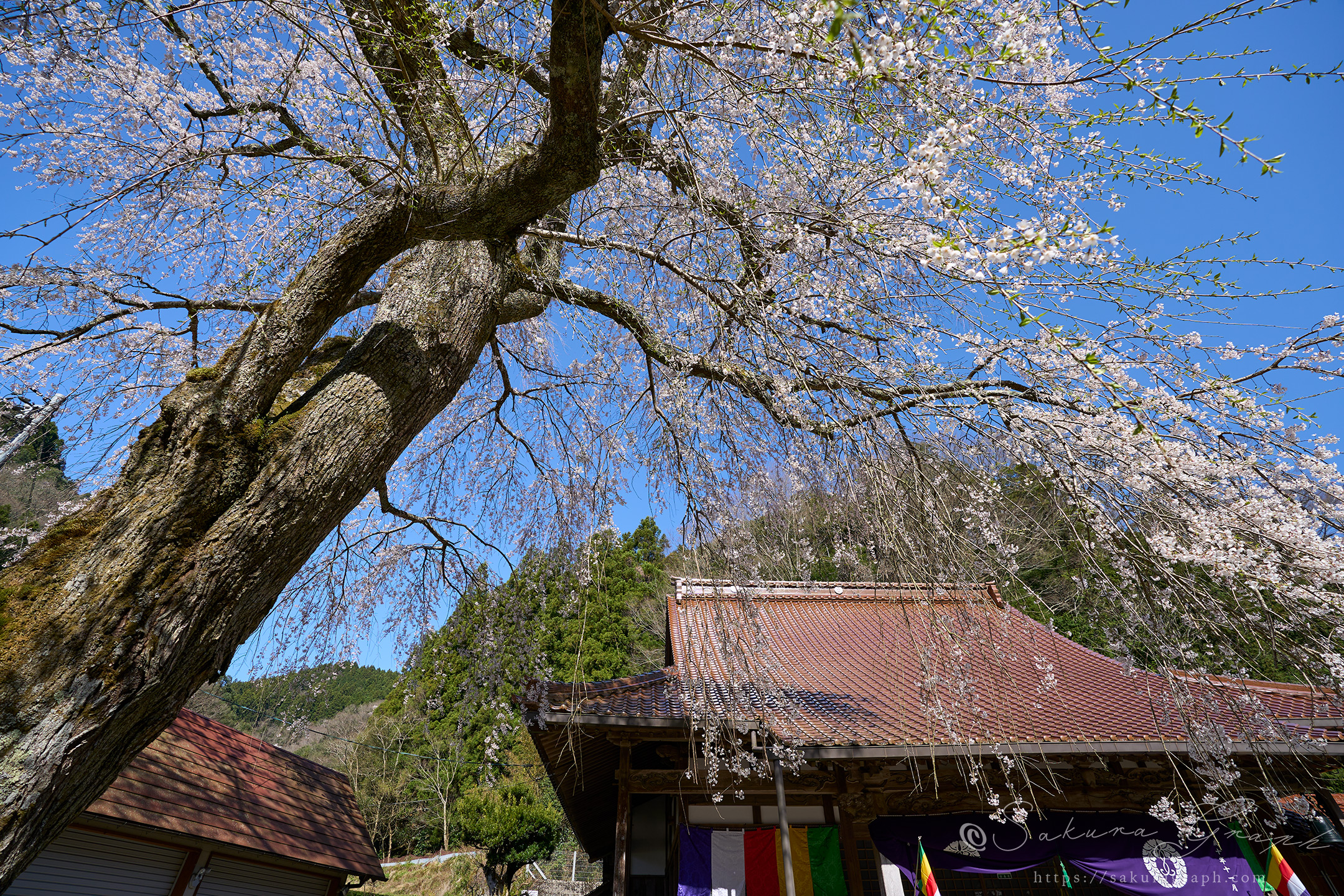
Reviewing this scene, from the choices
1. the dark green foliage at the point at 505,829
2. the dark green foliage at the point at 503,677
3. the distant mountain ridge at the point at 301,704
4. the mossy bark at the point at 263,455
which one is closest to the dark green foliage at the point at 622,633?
the dark green foliage at the point at 503,677

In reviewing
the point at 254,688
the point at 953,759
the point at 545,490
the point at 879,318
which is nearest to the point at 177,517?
the point at 879,318

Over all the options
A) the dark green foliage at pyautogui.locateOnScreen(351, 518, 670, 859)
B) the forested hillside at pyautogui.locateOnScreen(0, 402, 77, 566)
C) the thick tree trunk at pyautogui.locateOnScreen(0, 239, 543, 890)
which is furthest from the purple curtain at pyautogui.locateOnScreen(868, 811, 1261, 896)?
the forested hillside at pyautogui.locateOnScreen(0, 402, 77, 566)

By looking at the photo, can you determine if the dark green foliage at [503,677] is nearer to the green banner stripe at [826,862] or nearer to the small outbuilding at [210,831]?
the small outbuilding at [210,831]

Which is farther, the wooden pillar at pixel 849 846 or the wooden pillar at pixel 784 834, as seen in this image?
the wooden pillar at pixel 849 846

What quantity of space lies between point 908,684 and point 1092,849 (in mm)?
1911

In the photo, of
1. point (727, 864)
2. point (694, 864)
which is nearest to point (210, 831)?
point (694, 864)

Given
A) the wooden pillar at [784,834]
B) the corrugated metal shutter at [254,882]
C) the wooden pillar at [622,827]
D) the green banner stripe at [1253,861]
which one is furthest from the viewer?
the corrugated metal shutter at [254,882]

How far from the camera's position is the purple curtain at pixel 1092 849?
4906mm

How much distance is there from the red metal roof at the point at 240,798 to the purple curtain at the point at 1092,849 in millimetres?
6155

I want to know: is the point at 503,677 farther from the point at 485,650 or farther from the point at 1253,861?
the point at 1253,861

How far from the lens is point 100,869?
5012mm

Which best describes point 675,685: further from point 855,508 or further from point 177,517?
point 177,517

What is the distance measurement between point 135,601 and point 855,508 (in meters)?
2.42

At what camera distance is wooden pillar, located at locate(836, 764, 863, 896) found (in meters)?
4.93
